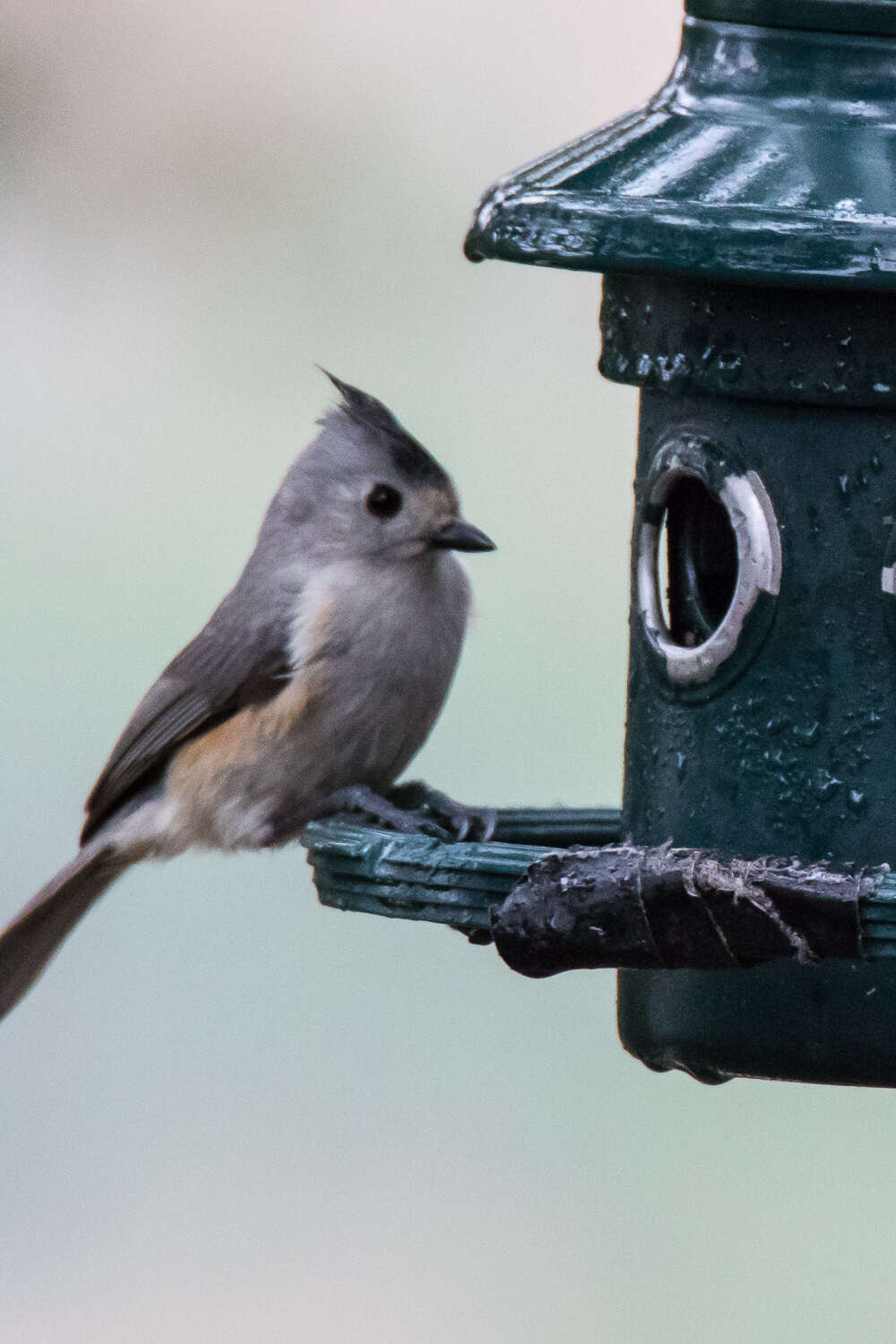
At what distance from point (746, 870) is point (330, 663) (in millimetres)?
1540

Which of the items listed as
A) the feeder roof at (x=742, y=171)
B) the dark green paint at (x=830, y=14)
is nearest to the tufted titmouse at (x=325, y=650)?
the feeder roof at (x=742, y=171)

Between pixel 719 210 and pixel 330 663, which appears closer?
pixel 719 210

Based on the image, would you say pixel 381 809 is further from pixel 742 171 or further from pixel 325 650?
pixel 742 171

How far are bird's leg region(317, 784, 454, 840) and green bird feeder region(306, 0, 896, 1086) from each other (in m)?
0.18

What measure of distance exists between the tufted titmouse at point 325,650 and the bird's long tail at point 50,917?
0.53 meters

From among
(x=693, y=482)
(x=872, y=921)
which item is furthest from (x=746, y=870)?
(x=693, y=482)

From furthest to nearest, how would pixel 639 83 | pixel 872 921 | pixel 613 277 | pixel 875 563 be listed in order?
pixel 639 83
pixel 613 277
pixel 875 563
pixel 872 921

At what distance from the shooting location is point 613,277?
468cm

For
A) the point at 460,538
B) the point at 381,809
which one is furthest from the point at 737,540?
the point at 460,538

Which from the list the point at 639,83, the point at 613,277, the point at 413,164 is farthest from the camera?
the point at 413,164

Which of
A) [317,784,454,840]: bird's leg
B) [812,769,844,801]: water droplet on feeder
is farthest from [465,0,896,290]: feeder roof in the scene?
[317,784,454,840]: bird's leg

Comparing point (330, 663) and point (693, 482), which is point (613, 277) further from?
point (330, 663)

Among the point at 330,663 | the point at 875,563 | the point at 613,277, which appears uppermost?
the point at 613,277

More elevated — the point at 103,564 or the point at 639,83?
the point at 639,83
